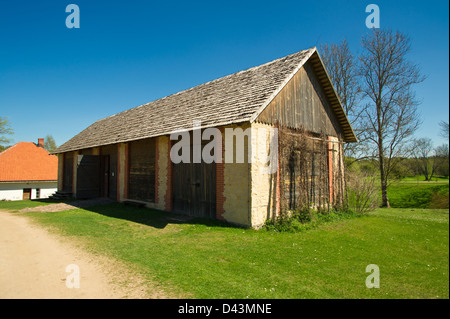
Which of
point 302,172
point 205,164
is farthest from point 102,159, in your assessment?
point 302,172

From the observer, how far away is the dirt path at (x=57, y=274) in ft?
12.9

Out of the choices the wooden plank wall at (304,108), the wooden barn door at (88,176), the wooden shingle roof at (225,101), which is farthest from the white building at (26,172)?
the wooden plank wall at (304,108)

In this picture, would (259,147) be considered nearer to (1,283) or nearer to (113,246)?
(113,246)

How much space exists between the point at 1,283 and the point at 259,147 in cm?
730

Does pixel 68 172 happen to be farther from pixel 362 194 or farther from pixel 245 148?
pixel 362 194

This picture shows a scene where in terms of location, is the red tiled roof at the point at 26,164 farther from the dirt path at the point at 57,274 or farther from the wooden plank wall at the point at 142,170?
the dirt path at the point at 57,274

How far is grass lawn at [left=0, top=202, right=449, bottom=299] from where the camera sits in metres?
4.28

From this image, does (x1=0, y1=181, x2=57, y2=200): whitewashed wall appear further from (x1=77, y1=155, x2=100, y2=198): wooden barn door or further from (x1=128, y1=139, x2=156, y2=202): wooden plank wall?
(x1=128, y1=139, x2=156, y2=202): wooden plank wall

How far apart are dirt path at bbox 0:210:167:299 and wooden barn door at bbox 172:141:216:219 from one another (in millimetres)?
4775

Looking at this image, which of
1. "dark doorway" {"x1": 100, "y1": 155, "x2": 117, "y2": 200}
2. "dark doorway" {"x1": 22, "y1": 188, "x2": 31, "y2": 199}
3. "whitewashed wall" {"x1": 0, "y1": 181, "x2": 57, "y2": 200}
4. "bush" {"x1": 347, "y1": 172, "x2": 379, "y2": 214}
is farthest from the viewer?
"dark doorway" {"x1": 22, "y1": 188, "x2": 31, "y2": 199}

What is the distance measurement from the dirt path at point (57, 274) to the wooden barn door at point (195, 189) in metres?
4.77

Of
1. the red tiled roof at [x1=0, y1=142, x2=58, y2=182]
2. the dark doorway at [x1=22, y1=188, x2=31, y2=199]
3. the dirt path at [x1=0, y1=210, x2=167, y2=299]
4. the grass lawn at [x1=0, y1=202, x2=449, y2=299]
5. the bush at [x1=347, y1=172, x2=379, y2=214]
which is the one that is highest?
the red tiled roof at [x1=0, y1=142, x2=58, y2=182]

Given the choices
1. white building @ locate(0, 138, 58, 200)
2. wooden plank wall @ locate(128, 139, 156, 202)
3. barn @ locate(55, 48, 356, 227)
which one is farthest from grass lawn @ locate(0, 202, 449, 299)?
white building @ locate(0, 138, 58, 200)

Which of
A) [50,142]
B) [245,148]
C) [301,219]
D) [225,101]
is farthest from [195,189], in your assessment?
[50,142]
